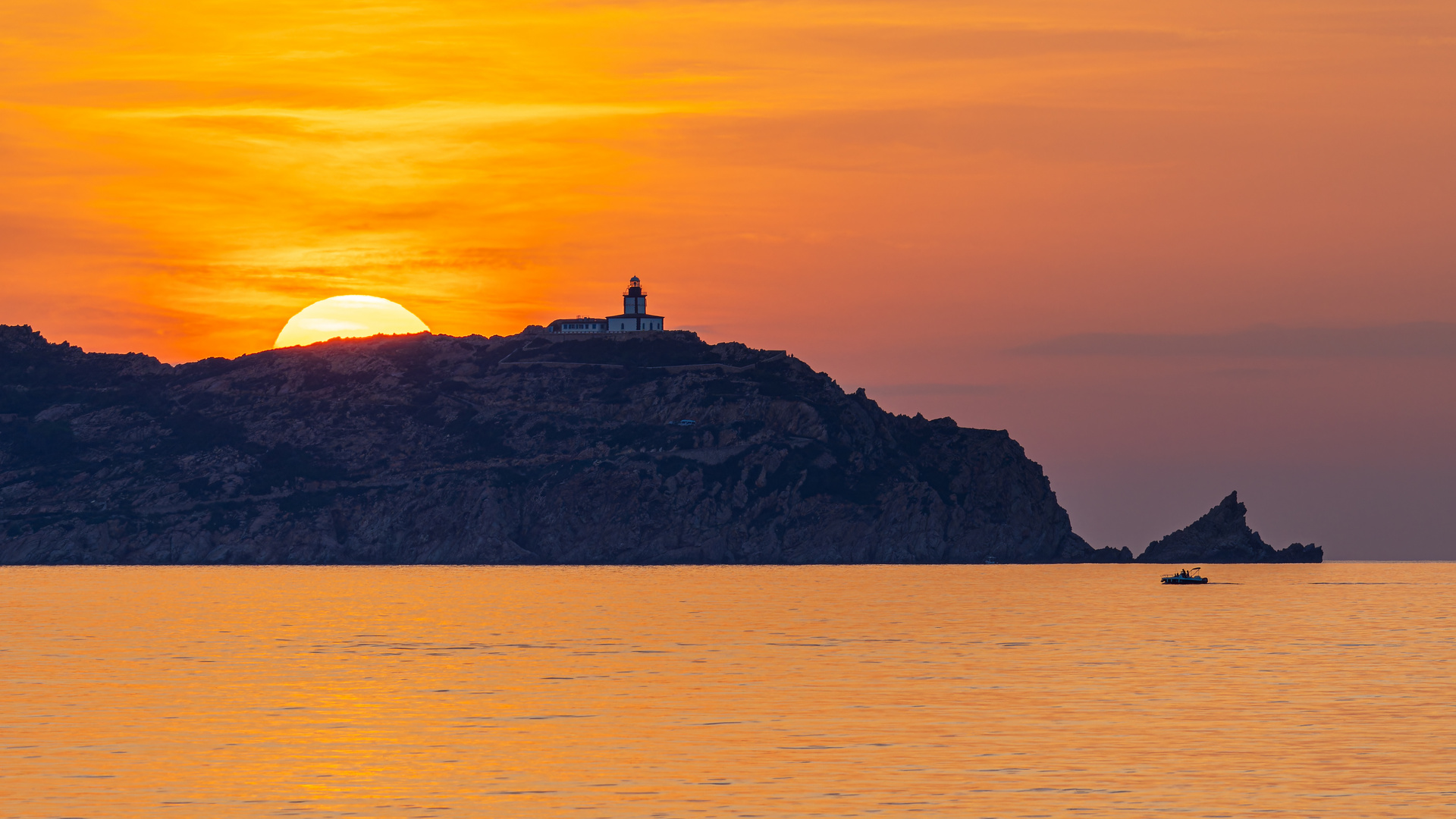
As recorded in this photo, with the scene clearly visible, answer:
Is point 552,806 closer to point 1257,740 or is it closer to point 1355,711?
point 1257,740

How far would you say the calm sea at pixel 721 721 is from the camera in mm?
45344

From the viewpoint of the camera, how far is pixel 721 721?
63125 mm

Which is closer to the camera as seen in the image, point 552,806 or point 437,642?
point 552,806

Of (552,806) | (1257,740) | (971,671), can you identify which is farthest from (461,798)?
(971,671)

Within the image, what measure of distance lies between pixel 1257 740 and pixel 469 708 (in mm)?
30723

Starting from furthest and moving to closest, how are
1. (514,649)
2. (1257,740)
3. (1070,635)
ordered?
1. (1070,635)
2. (514,649)
3. (1257,740)

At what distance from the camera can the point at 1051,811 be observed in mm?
42719

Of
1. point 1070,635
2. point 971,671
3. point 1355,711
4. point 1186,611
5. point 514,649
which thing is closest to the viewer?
point 1355,711

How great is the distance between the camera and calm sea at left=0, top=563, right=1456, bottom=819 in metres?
45.3

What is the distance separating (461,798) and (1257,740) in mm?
28531

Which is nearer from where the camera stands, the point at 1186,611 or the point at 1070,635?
the point at 1070,635

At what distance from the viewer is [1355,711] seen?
66.9 m

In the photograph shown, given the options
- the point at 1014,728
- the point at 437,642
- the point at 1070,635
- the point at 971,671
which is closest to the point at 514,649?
the point at 437,642

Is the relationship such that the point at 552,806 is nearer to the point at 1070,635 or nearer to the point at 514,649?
the point at 514,649
